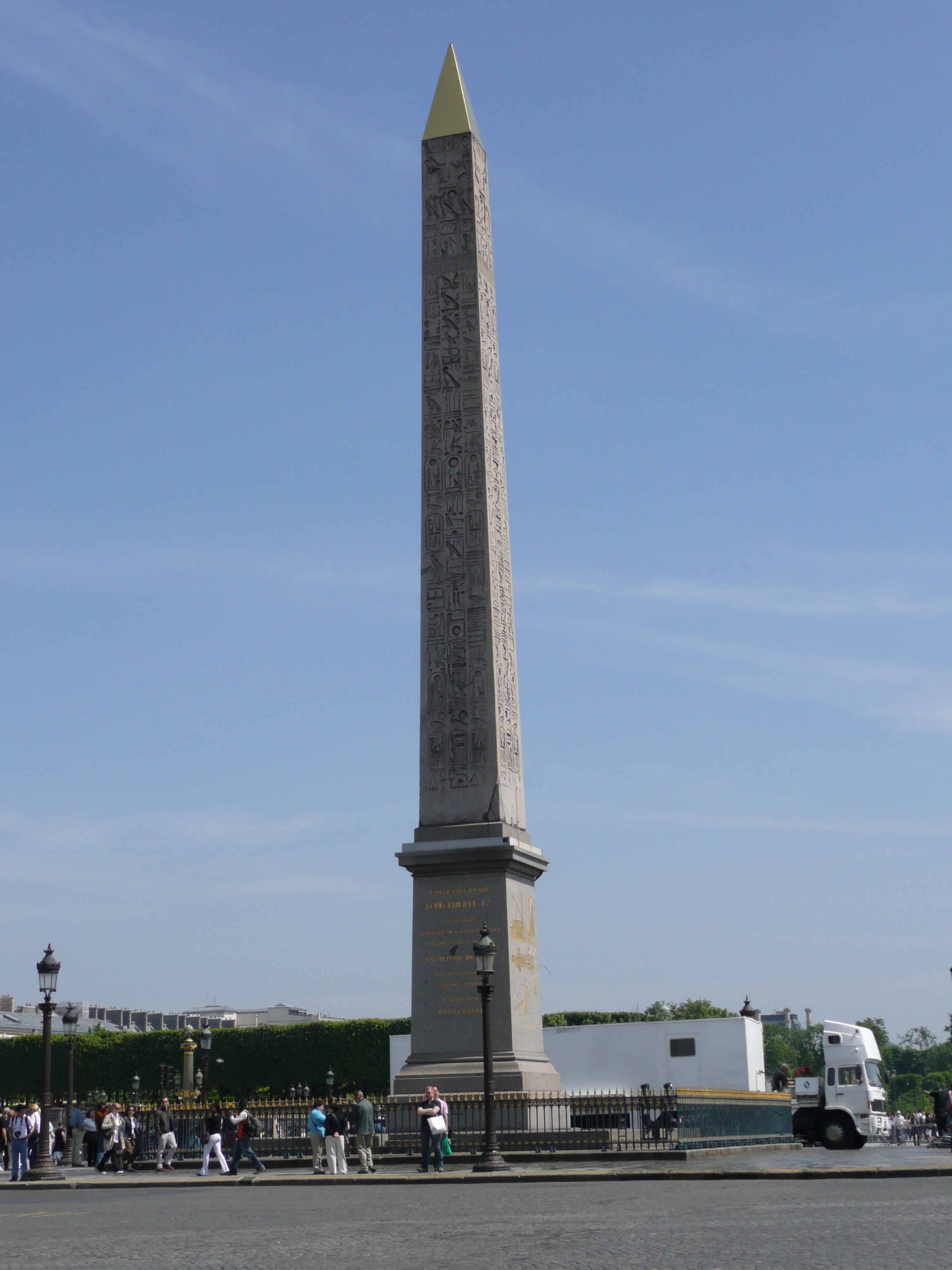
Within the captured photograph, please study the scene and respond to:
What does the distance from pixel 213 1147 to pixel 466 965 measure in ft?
17.1

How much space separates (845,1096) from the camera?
3512 centimetres

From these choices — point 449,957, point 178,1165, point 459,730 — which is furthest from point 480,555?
point 178,1165

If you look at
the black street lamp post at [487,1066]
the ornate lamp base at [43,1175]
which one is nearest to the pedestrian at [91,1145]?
the ornate lamp base at [43,1175]

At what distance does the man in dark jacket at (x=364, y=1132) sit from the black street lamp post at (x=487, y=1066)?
1842 millimetres

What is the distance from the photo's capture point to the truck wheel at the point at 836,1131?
1352 inches

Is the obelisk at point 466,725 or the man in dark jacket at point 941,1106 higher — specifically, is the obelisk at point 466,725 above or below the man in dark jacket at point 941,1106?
above

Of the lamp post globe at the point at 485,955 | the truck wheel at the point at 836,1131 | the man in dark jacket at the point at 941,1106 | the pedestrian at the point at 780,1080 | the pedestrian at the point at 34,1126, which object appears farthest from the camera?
the pedestrian at the point at 780,1080

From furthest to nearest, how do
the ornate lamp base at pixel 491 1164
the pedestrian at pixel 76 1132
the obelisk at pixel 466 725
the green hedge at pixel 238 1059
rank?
the green hedge at pixel 238 1059, the pedestrian at pixel 76 1132, the obelisk at pixel 466 725, the ornate lamp base at pixel 491 1164

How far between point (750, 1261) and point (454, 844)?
1595 centimetres

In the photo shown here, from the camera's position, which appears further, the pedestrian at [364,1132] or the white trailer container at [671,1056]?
the white trailer container at [671,1056]

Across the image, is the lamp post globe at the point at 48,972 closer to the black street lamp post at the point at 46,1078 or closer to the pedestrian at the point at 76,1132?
the black street lamp post at the point at 46,1078

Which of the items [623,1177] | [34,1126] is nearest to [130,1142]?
[34,1126]

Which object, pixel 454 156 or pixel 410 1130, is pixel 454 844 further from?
pixel 454 156

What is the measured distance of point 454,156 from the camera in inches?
1172
